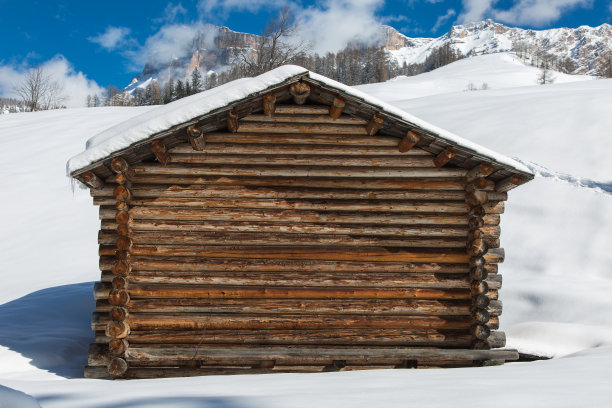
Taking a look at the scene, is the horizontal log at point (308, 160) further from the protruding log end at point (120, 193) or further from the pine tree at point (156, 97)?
the pine tree at point (156, 97)

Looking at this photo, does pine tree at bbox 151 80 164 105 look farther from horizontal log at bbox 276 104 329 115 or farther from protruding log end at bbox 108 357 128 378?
protruding log end at bbox 108 357 128 378

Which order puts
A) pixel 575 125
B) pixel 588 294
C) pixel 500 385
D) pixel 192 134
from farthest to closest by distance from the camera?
pixel 575 125, pixel 588 294, pixel 192 134, pixel 500 385

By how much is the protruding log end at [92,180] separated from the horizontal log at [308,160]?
107 centimetres

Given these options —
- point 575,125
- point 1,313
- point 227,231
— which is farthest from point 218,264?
point 575,125

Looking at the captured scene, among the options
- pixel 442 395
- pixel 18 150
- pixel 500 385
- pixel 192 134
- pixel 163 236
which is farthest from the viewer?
pixel 18 150

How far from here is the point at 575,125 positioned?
1862 centimetres

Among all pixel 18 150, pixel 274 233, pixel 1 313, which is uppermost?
pixel 18 150

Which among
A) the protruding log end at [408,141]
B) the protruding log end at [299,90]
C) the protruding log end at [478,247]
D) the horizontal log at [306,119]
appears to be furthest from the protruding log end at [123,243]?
the protruding log end at [478,247]

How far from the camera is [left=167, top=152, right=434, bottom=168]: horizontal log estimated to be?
6.67 metres

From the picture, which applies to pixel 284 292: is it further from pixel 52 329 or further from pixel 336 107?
pixel 52 329

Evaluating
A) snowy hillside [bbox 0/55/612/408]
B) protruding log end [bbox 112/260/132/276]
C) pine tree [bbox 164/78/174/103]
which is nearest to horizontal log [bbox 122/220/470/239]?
protruding log end [bbox 112/260/132/276]

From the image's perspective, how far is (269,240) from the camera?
667cm

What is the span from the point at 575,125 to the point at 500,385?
60.6ft

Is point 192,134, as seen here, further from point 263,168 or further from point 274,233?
point 274,233
